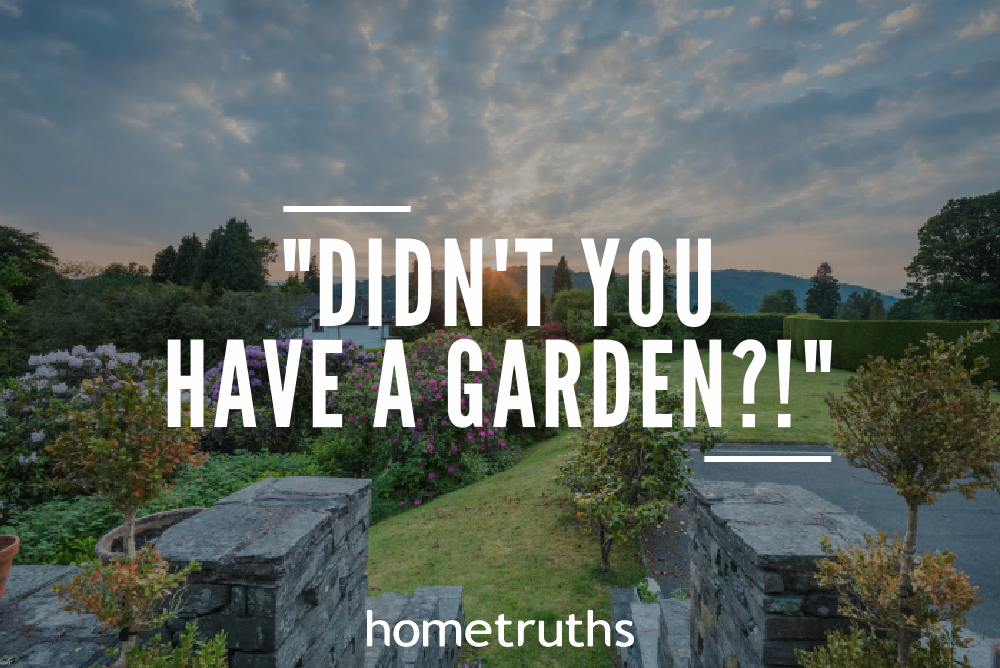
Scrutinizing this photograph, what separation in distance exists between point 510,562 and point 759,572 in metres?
4.41

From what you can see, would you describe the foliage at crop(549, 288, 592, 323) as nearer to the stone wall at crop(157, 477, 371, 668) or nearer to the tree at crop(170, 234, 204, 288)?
the tree at crop(170, 234, 204, 288)

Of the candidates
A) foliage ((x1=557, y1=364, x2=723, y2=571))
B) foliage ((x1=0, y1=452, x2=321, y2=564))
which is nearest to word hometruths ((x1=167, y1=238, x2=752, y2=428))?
foliage ((x1=557, y1=364, x2=723, y2=571))

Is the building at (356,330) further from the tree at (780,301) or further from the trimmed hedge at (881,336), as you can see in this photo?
the tree at (780,301)

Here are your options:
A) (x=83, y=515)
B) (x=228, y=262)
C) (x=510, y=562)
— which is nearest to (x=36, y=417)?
(x=83, y=515)

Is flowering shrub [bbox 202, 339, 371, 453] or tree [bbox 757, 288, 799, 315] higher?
tree [bbox 757, 288, 799, 315]

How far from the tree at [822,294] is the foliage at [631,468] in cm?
6812

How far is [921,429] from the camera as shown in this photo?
6.30 feet

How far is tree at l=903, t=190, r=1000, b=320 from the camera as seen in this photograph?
92.4 feet

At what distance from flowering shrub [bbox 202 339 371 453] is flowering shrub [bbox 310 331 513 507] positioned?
1.30 meters

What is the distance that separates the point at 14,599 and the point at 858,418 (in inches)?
172

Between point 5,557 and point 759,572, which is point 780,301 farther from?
point 5,557

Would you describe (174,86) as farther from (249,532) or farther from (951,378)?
(951,378)

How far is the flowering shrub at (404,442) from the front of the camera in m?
8.82

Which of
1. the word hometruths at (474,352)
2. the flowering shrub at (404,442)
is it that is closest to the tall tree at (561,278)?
the word hometruths at (474,352)
